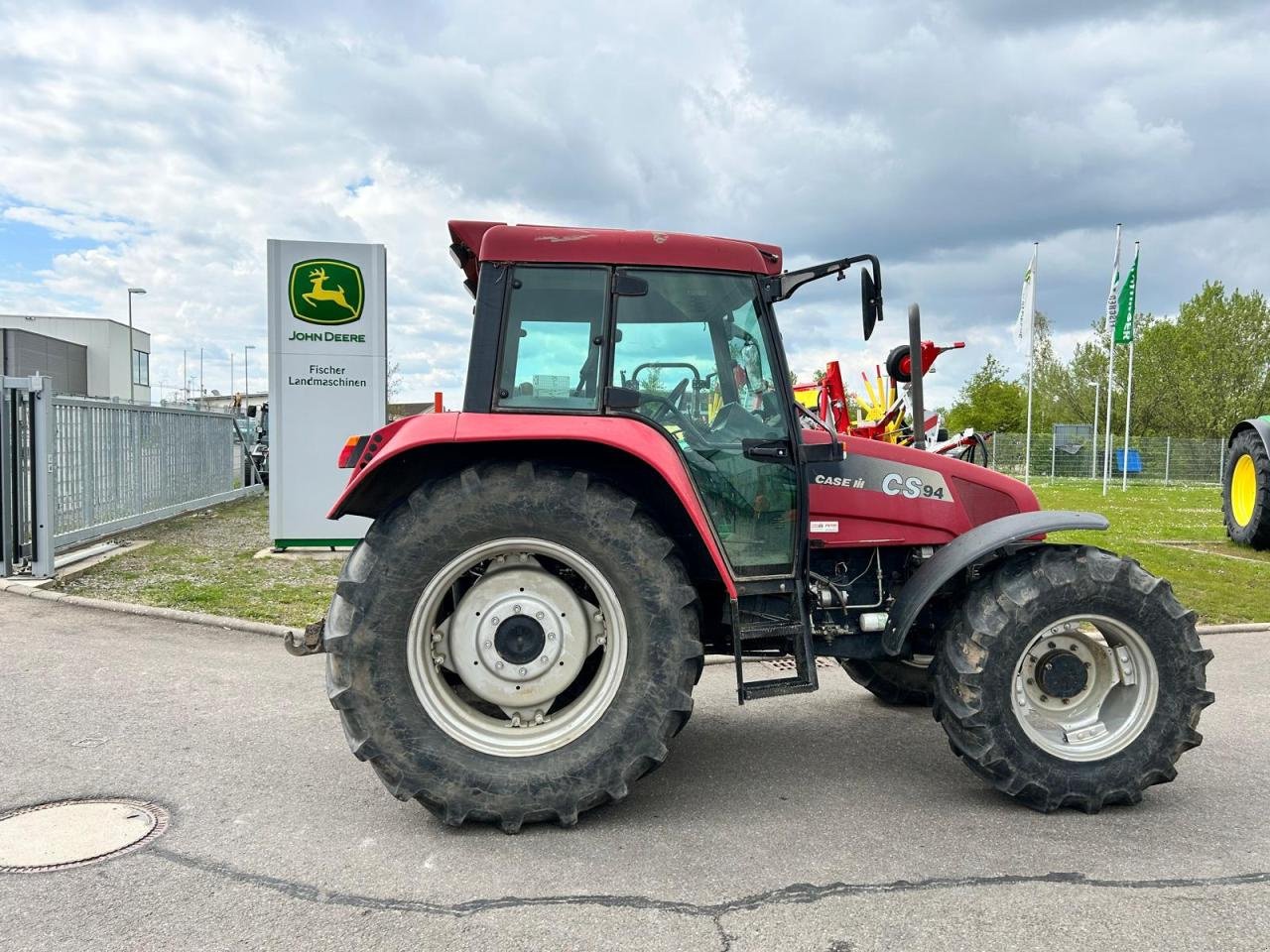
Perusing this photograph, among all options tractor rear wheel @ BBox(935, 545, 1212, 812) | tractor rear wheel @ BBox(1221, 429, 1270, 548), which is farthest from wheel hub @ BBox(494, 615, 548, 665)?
tractor rear wheel @ BBox(1221, 429, 1270, 548)

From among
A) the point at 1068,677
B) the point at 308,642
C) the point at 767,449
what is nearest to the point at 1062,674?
the point at 1068,677

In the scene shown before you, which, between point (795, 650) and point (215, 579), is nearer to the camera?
point (795, 650)

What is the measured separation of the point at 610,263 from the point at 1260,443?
11.2 meters

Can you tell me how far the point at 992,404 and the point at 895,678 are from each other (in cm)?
6339

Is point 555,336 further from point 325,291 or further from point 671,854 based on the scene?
point 325,291

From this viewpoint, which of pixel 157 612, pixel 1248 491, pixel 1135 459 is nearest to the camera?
pixel 157 612

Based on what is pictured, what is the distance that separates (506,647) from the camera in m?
3.80

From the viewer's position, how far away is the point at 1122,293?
2472 centimetres

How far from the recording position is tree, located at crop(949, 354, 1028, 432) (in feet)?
208

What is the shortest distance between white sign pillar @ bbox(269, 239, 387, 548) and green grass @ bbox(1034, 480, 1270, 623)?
845cm

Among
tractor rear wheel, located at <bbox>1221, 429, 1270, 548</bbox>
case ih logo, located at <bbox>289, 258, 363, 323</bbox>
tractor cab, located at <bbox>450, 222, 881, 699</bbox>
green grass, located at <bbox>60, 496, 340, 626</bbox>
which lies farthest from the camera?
tractor rear wheel, located at <bbox>1221, 429, 1270, 548</bbox>

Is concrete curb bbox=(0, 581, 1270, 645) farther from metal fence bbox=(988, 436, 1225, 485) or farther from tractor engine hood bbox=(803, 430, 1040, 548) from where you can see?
metal fence bbox=(988, 436, 1225, 485)

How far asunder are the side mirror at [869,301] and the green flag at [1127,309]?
23937 mm

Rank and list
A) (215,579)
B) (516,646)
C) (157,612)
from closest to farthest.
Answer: (516,646), (157,612), (215,579)
